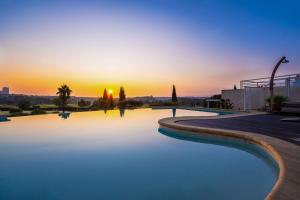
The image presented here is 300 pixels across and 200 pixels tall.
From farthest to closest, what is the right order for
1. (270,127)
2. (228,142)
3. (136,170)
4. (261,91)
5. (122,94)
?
(122,94) < (261,91) < (270,127) < (228,142) < (136,170)

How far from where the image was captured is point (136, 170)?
407 cm

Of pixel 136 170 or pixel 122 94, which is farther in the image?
pixel 122 94

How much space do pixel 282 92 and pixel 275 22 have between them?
4557 mm

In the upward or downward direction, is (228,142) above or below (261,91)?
below

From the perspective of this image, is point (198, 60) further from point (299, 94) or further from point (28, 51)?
point (28, 51)

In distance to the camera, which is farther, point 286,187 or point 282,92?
point 282,92

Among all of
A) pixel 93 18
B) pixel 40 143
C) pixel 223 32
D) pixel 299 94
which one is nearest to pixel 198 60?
pixel 223 32

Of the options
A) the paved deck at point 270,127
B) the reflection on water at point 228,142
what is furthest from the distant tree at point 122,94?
the paved deck at point 270,127

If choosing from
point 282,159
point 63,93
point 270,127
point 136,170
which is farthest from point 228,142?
point 63,93

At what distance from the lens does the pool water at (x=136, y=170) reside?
3066 millimetres

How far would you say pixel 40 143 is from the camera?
263 inches

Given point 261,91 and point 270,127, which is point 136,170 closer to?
point 270,127

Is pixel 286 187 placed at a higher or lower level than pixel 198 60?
lower

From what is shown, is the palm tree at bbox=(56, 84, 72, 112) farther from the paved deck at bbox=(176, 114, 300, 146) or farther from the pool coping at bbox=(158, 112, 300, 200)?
the pool coping at bbox=(158, 112, 300, 200)
